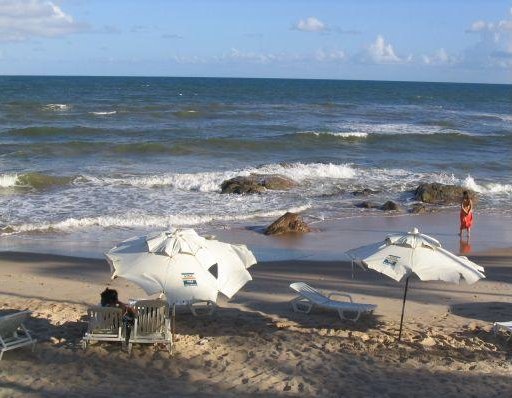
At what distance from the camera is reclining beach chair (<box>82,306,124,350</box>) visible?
9.06 meters

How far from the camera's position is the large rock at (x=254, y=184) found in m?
23.4

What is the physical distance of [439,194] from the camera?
74.9 feet

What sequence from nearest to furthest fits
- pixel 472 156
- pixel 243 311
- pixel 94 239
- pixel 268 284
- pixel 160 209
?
pixel 243 311
pixel 268 284
pixel 94 239
pixel 160 209
pixel 472 156

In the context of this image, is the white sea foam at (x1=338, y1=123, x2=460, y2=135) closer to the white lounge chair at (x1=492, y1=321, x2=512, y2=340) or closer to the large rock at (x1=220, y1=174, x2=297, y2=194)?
the large rock at (x1=220, y1=174, x2=297, y2=194)

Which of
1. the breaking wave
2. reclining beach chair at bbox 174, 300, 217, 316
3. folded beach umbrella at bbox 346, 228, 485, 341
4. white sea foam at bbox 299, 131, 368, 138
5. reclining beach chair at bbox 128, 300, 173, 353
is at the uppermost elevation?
folded beach umbrella at bbox 346, 228, 485, 341

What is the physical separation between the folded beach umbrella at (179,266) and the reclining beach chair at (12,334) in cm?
131

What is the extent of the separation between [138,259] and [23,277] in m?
4.83

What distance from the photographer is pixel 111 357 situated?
28.9ft

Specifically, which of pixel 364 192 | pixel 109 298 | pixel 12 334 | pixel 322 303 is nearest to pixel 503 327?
pixel 322 303

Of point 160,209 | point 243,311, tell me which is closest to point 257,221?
point 160,209

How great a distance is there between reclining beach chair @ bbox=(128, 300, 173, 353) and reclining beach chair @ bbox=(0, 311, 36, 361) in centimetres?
129

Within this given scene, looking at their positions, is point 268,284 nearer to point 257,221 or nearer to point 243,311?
point 243,311

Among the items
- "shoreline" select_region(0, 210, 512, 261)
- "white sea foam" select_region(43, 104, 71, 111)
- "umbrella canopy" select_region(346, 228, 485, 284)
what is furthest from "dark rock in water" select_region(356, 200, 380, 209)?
"white sea foam" select_region(43, 104, 71, 111)

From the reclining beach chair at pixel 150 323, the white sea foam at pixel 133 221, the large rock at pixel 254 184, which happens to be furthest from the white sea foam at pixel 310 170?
the reclining beach chair at pixel 150 323
